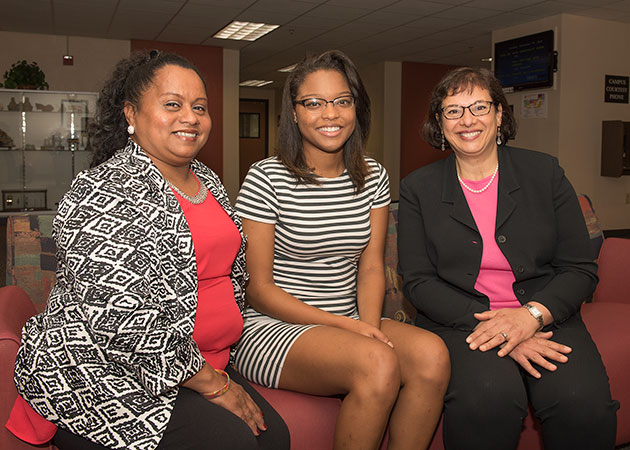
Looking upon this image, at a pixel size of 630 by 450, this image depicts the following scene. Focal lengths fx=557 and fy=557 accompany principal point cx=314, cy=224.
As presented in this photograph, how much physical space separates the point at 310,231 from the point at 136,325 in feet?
2.35

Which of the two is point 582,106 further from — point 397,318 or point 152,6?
point 397,318

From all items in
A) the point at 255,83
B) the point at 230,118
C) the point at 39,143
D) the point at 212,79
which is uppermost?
the point at 255,83

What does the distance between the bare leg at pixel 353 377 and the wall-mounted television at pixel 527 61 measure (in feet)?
21.0

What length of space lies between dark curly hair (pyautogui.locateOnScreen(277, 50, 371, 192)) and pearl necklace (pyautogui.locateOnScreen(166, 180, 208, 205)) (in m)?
0.33

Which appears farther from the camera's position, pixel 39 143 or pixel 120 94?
pixel 39 143

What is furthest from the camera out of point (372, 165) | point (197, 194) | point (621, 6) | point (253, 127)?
point (253, 127)

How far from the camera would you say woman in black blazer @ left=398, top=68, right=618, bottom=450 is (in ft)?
5.01

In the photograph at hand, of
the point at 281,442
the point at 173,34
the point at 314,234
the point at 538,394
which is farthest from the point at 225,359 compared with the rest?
the point at 173,34

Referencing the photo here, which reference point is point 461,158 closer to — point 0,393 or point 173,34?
point 0,393

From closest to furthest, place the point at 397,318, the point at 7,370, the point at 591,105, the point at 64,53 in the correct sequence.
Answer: the point at 7,370
the point at 397,318
the point at 591,105
the point at 64,53

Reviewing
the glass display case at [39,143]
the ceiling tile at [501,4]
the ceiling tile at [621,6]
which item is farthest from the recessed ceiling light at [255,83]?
the ceiling tile at [621,6]

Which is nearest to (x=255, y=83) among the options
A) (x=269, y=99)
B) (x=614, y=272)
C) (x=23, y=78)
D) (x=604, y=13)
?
(x=269, y=99)

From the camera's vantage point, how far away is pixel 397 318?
7.52 ft

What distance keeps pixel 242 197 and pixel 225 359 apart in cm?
53
